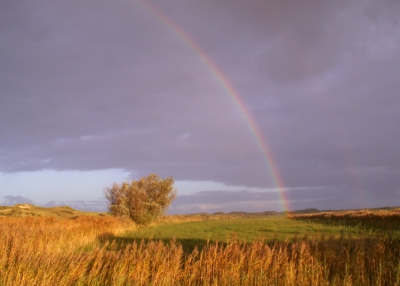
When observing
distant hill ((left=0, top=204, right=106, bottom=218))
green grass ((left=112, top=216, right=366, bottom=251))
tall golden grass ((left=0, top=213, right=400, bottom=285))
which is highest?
tall golden grass ((left=0, top=213, right=400, bottom=285))

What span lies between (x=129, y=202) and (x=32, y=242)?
36392 mm

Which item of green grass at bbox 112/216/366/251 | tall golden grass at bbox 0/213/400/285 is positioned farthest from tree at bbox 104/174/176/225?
tall golden grass at bbox 0/213/400/285

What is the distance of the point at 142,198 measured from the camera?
171ft

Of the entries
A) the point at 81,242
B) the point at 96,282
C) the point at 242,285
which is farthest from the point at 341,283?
the point at 81,242

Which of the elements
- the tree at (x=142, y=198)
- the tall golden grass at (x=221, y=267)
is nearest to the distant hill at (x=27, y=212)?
the tree at (x=142, y=198)

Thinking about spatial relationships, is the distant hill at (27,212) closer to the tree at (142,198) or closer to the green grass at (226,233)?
the tree at (142,198)

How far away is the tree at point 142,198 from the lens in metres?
50.4

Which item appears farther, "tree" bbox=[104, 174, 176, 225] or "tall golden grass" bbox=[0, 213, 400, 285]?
"tree" bbox=[104, 174, 176, 225]

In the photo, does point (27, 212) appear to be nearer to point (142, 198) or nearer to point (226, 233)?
point (142, 198)

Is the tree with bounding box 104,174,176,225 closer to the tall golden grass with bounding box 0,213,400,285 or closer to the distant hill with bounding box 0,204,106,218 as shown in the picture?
the distant hill with bounding box 0,204,106,218

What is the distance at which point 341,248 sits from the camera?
9.61 metres

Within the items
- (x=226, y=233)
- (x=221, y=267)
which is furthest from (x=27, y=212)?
(x=221, y=267)

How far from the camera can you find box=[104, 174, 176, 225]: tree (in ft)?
165

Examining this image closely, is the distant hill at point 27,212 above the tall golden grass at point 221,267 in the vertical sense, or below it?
below
